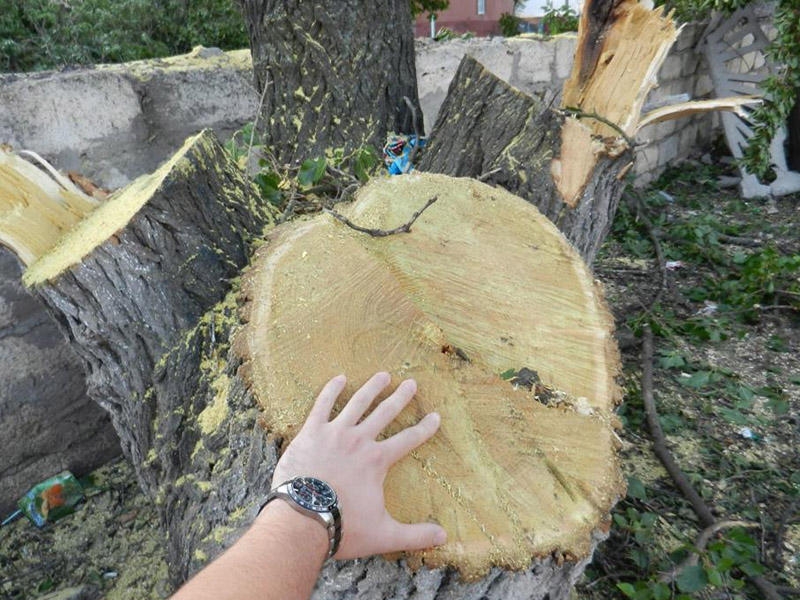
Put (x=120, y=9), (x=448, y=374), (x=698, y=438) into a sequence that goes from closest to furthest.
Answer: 1. (x=448, y=374)
2. (x=698, y=438)
3. (x=120, y=9)

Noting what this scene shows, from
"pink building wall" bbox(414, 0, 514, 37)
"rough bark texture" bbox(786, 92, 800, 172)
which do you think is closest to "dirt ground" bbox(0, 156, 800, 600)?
"rough bark texture" bbox(786, 92, 800, 172)

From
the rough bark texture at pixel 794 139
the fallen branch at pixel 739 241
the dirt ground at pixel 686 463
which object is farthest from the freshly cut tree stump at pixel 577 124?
the rough bark texture at pixel 794 139

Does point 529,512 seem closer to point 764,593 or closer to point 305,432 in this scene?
point 305,432

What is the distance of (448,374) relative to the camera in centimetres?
107

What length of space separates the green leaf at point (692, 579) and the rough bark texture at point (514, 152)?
0.85m

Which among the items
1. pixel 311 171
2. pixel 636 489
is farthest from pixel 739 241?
pixel 311 171

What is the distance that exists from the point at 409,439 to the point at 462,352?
21 centimetres

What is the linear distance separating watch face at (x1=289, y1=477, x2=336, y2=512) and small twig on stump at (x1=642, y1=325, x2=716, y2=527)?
58.0 inches

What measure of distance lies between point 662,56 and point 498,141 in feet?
1.56

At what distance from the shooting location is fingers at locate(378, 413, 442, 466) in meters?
0.93

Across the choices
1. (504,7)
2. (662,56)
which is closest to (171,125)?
(662,56)

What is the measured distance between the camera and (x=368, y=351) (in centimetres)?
105

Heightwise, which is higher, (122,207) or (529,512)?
(122,207)

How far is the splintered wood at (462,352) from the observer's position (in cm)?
95
